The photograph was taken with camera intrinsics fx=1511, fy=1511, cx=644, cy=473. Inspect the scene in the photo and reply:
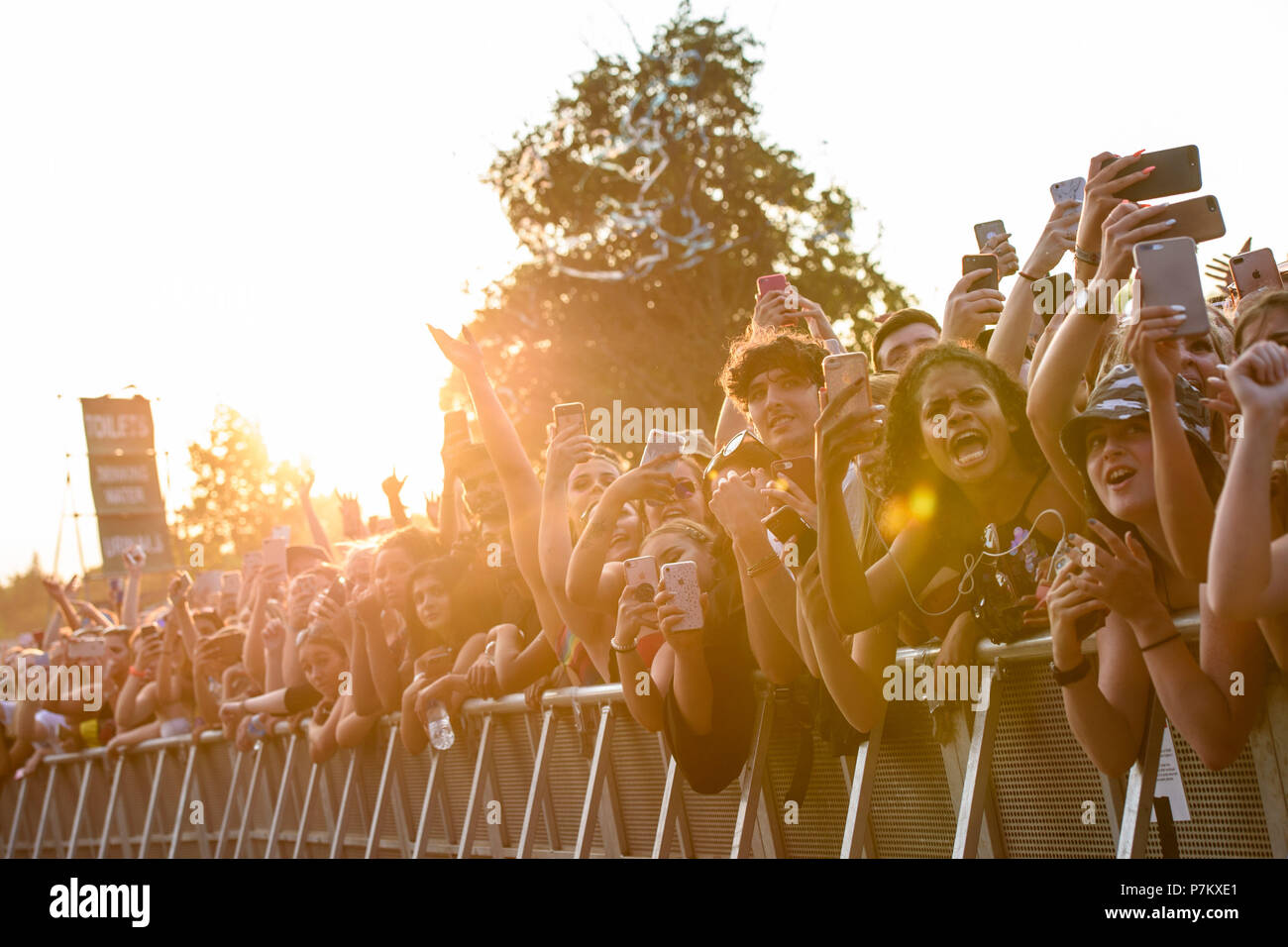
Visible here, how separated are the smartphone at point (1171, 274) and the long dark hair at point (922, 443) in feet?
2.86

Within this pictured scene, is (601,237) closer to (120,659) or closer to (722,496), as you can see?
(120,659)

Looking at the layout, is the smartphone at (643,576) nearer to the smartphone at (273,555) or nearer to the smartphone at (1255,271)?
the smartphone at (1255,271)

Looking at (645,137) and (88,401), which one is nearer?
(88,401)

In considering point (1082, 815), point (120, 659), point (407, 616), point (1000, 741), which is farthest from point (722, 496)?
point (120, 659)

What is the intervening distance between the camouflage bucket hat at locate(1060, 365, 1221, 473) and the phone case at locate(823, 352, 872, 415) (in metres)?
0.62

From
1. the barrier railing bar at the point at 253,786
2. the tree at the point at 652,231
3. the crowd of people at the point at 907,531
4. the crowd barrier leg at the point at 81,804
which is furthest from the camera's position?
the tree at the point at 652,231

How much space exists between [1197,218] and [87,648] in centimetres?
1022

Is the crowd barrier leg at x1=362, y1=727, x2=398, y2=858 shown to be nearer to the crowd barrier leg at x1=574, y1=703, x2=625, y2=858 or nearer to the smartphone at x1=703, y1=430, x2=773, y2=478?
the crowd barrier leg at x1=574, y1=703, x2=625, y2=858

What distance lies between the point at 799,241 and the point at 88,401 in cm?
1357

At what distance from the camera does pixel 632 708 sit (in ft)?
17.9

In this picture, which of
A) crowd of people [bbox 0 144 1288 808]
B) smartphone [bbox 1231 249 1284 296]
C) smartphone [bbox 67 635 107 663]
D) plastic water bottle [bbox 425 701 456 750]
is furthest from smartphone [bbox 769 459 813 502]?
smartphone [bbox 67 635 107 663]

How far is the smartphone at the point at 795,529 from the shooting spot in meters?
4.58

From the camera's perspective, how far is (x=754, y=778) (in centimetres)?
509

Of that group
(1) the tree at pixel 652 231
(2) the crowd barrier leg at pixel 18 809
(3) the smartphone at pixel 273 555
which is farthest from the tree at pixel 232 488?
(3) the smartphone at pixel 273 555
